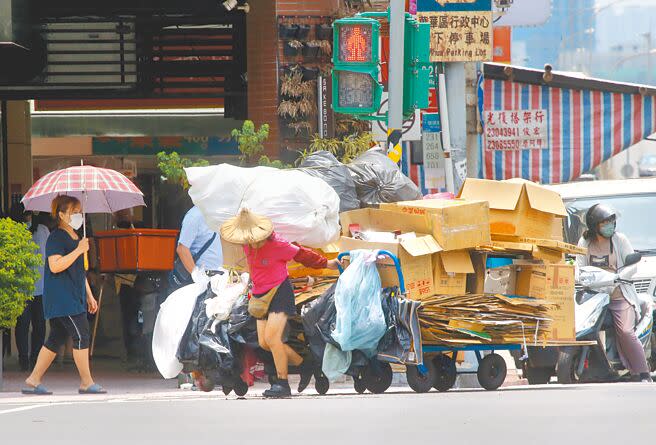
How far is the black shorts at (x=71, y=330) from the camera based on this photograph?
1174cm

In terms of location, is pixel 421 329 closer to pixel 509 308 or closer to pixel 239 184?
pixel 509 308

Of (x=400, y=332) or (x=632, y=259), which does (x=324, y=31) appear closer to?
(x=632, y=259)

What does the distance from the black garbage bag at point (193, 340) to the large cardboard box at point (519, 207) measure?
244cm

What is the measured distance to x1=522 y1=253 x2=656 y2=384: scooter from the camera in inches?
492

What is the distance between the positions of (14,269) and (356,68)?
3872 millimetres

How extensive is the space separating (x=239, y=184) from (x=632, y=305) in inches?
159

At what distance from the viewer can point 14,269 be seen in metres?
12.4

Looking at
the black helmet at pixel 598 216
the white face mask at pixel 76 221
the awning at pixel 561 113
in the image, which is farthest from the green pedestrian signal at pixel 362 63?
the awning at pixel 561 113

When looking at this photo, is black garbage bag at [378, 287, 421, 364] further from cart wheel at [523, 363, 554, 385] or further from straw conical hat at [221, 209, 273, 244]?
cart wheel at [523, 363, 554, 385]

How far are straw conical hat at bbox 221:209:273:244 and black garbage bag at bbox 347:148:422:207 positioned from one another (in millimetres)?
1325

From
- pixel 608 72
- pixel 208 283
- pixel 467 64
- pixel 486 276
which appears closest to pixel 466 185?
pixel 486 276

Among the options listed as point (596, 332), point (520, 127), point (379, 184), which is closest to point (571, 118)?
point (520, 127)

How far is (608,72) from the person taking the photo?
70188 millimetres

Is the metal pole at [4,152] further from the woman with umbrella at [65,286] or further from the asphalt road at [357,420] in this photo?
the asphalt road at [357,420]
